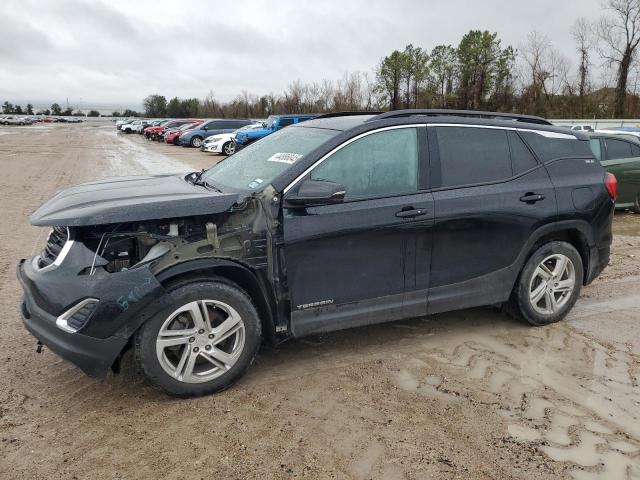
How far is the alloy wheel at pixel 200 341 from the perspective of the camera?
129 inches

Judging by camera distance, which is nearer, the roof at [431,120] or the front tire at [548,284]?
the roof at [431,120]

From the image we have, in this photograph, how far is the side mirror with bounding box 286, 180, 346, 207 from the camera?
3457 millimetres

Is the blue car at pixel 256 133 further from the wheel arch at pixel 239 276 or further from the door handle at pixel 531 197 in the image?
the wheel arch at pixel 239 276

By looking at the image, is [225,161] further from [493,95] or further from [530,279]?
[493,95]

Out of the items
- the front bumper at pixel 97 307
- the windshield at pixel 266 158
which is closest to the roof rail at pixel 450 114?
the windshield at pixel 266 158

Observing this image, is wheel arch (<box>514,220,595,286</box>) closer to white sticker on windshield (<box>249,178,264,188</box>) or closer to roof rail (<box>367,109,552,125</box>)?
roof rail (<box>367,109,552,125</box>)

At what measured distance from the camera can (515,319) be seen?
4.75m

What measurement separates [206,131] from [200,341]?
97.3 ft

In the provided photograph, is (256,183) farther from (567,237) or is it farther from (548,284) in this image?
(567,237)

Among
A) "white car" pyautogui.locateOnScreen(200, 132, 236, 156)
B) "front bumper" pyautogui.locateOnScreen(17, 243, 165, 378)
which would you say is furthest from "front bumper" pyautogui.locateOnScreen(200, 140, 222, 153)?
"front bumper" pyautogui.locateOnScreen(17, 243, 165, 378)

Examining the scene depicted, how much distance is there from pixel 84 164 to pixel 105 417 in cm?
1791

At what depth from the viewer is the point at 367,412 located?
3275 millimetres

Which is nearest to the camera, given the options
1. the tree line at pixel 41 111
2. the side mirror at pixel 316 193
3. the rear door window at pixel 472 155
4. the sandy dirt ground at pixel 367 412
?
the sandy dirt ground at pixel 367 412

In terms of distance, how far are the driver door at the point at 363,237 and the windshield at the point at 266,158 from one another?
26cm
